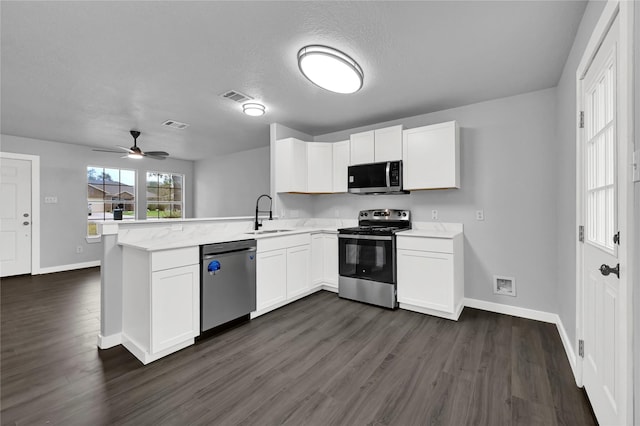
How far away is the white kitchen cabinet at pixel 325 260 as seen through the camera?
389 centimetres

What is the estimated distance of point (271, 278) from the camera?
320cm

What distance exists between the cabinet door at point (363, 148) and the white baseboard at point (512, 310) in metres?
2.18

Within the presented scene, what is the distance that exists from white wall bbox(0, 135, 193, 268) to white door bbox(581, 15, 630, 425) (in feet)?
25.1

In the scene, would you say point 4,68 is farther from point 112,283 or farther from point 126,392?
point 126,392

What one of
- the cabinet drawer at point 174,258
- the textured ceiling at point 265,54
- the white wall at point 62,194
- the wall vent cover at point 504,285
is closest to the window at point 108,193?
the white wall at point 62,194

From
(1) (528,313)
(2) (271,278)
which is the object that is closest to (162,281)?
(2) (271,278)

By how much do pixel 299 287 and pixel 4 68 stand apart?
3.63 meters

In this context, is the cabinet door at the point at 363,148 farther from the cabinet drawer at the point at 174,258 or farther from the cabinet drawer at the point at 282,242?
the cabinet drawer at the point at 174,258

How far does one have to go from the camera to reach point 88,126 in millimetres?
4387

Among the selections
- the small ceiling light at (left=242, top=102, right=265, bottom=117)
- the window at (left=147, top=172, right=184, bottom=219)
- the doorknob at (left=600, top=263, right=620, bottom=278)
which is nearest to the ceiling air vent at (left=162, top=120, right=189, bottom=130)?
the small ceiling light at (left=242, top=102, right=265, bottom=117)

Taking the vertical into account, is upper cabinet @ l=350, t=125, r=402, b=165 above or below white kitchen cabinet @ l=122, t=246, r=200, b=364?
above

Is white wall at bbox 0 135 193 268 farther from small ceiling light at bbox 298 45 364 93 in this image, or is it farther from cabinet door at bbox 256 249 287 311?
small ceiling light at bbox 298 45 364 93

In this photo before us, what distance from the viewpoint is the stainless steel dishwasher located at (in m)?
2.53

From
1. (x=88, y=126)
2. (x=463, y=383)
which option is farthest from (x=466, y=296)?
(x=88, y=126)
